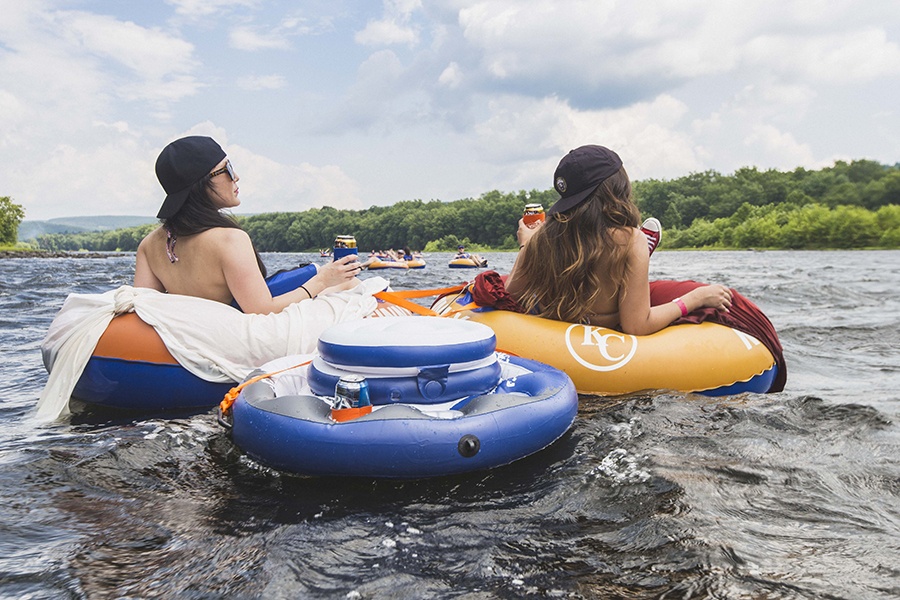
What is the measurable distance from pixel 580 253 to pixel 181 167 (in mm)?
2339

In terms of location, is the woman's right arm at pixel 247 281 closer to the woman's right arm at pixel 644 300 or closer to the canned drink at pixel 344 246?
the canned drink at pixel 344 246

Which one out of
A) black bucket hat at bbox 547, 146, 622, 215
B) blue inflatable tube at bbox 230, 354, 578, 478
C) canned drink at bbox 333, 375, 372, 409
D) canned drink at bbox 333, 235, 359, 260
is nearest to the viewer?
blue inflatable tube at bbox 230, 354, 578, 478

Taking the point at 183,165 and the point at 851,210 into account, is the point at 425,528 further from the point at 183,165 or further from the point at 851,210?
the point at 851,210

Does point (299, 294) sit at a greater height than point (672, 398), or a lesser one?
greater

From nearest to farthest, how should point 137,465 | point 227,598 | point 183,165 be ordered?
point 227,598
point 137,465
point 183,165

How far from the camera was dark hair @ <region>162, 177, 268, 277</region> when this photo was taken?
3.75 metres

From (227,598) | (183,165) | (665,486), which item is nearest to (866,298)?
(665,486)

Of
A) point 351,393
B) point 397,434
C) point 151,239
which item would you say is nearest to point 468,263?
point 151,239

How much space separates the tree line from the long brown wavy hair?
45.7 metres

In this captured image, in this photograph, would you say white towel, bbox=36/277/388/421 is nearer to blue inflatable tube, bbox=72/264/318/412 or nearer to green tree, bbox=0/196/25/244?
blue inflatable tube, bbox=72/264/318/412

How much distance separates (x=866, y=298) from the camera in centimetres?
1155

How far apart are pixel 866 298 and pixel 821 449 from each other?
10.0 meters

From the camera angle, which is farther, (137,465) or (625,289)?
(625,289)

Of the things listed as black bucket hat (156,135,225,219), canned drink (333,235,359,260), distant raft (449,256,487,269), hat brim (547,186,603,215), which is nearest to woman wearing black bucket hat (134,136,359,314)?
black bucket hat (156,135,225,219)
